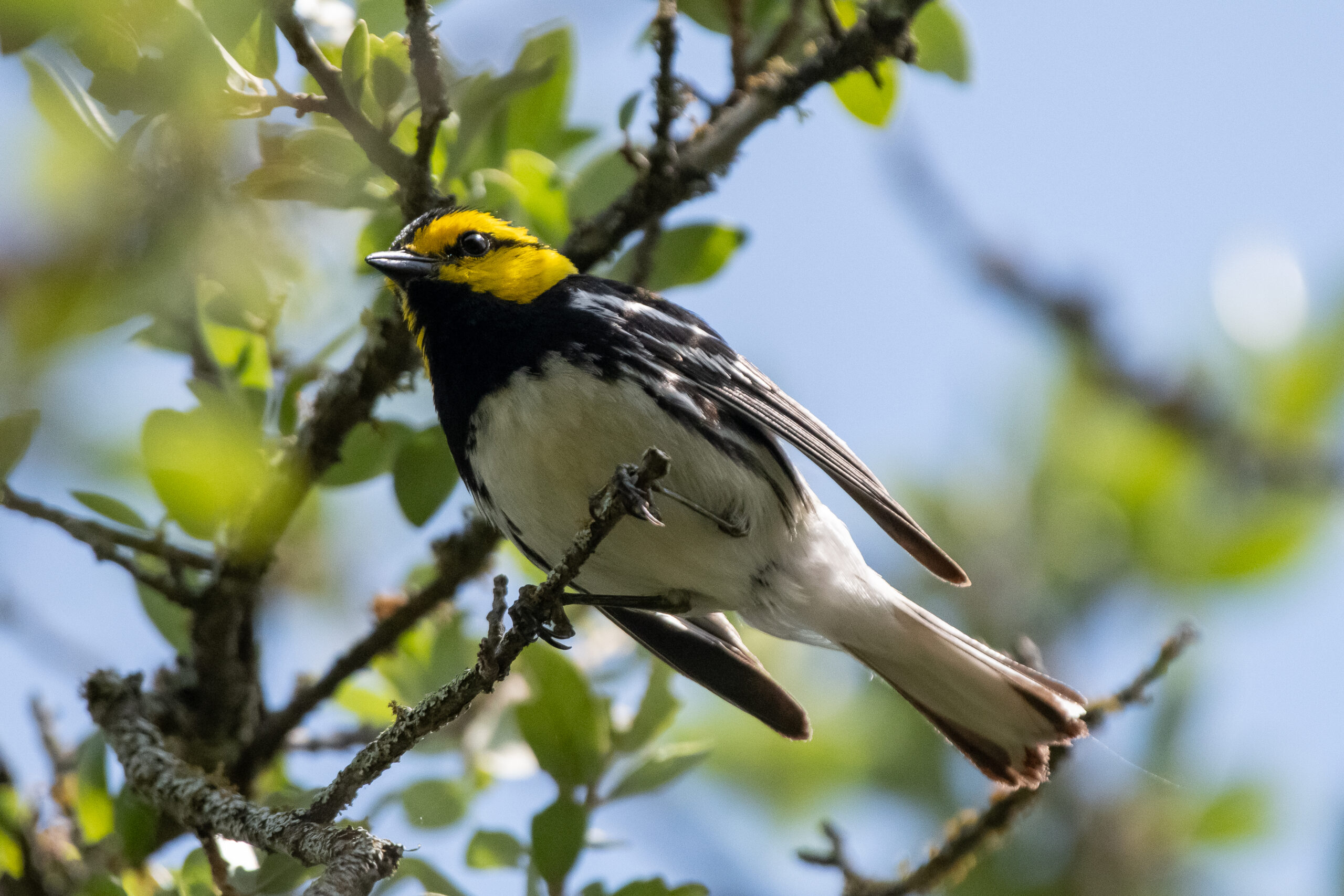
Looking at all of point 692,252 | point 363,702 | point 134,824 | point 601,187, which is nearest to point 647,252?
point 692,252

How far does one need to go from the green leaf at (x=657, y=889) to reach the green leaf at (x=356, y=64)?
6.27ft

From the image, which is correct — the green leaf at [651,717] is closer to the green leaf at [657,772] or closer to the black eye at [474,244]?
the green leaf at [657,772]

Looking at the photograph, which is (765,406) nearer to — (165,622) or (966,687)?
(966,687)

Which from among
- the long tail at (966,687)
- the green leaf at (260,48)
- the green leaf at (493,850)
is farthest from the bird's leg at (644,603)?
the green leaf at (260,48)

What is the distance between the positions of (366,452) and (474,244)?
734 millimetres

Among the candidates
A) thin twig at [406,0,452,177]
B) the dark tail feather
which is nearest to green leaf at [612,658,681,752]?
the dark tail feather

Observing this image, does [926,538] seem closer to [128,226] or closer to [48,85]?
[128,226]

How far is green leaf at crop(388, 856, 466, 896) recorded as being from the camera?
9.66ft

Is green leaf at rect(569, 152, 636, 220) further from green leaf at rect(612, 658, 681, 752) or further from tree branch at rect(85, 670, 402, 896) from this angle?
tree branch at rect(85, 670, 402, 896)

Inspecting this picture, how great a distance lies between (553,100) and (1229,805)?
9.82 ft

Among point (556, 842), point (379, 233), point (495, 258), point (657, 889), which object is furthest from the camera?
point (495, 258)

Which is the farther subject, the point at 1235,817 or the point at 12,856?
the point at 1235,817

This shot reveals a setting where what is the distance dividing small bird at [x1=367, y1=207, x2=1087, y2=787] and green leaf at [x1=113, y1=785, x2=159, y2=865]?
44.0 inches

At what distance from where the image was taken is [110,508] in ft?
10.8
